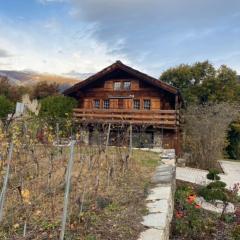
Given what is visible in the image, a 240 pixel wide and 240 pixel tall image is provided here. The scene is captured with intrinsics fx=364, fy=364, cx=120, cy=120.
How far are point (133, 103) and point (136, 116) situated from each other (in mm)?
1817

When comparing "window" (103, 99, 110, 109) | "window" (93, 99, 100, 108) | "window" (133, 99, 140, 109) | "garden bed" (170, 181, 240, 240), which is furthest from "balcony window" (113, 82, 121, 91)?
"garden bed" (170, 181, 240, 240)

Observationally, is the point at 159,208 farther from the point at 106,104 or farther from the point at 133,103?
the point at 106,104

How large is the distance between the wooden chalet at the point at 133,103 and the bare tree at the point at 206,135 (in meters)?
0.95

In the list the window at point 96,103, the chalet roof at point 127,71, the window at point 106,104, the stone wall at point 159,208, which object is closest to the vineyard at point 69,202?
the stone wall at point 159,208

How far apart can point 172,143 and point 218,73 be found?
47.9 feet

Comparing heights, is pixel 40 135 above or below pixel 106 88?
below

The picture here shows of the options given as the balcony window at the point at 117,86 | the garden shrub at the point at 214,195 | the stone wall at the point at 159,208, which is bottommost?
the garden shrub at the point at 214,195

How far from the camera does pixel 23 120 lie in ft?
27.5

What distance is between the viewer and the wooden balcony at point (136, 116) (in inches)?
816

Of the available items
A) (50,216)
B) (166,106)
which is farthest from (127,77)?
(50,216)

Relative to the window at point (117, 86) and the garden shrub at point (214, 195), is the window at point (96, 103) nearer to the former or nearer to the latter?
the window at point (117, 86)

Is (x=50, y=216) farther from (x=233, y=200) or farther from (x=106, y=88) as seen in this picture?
(x=106, y=88)

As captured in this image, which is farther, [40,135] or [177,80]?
[177,80]


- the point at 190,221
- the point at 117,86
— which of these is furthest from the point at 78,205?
the point at 117,86
